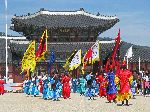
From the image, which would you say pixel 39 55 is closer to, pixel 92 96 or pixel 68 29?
pixel 92 96

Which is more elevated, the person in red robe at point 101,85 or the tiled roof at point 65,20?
the tiled roof at point 65,20

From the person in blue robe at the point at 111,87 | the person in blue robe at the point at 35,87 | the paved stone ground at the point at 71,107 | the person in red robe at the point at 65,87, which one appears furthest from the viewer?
the person in blue robe at the point at 35,87

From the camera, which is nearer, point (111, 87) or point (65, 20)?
point (111, 87)

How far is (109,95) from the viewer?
70.6 ft

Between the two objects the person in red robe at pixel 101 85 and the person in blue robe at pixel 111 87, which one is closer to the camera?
the person in blue robe at pixel 111 87

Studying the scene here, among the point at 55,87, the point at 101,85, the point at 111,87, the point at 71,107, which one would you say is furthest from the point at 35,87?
the point at 71,107

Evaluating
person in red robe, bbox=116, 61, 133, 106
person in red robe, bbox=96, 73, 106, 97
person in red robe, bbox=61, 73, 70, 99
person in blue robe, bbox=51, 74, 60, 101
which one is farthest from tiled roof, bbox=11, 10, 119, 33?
person in red robe, bbox=116, 61, 133, 106

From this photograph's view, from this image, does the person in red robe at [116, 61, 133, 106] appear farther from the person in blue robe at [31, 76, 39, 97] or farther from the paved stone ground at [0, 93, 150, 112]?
the person in blue robe at [31, 76, 39, 97]

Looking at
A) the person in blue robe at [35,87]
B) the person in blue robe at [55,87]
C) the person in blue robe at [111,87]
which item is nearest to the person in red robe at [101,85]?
the person in blue robe at [55,87]

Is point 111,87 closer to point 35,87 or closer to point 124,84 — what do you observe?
point 124,84

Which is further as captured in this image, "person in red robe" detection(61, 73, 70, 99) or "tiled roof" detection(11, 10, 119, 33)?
"tiled roof" detection(11, 10, 119, 33)

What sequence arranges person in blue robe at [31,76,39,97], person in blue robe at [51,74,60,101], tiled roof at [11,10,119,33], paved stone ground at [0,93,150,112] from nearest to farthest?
paved stone ground at [0,93,150,112] < person in blue robe at [51,74,60,101] < person in blue robe at [31,76,39,97] < tiled roof at [11,10,119,33]

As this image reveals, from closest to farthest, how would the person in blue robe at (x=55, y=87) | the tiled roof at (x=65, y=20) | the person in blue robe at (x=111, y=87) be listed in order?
the person in blue robe at (x=111, y=87)
the person in blue robe at (x=55, y=87)
the tiled roof at (x=65, y=20)

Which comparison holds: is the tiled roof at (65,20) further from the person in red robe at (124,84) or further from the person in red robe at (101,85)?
the person in red robe at (124,84)
